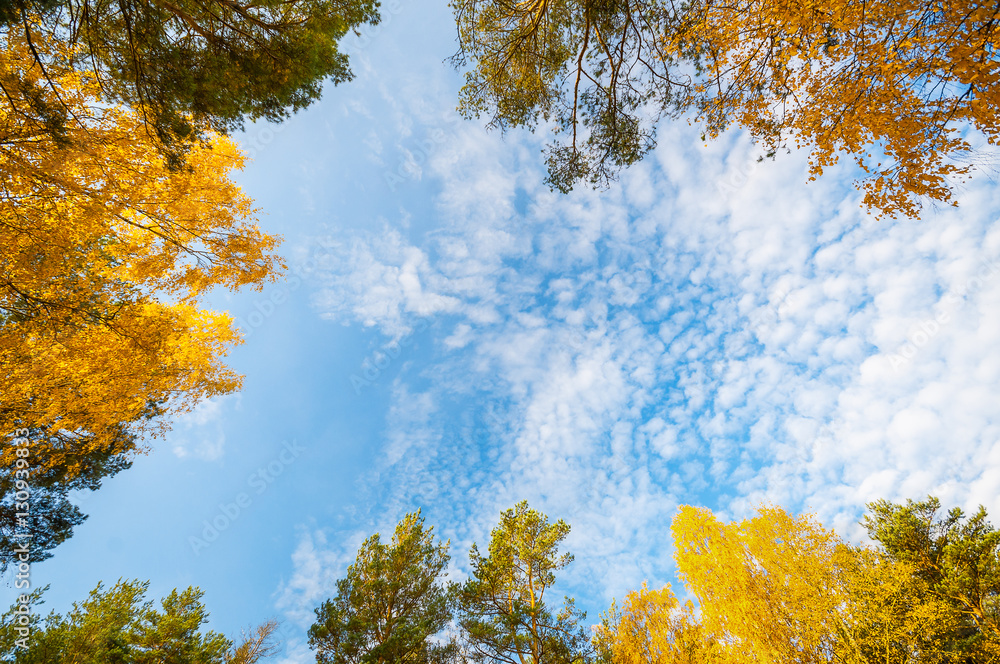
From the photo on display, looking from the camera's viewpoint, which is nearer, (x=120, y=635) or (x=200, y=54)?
(x=200, y=54)

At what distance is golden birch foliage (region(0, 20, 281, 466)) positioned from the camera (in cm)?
427

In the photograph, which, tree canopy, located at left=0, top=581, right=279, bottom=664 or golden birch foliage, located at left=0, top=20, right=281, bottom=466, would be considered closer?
golden birch foliage, located at left=0, top=20, right=281, bottom=466

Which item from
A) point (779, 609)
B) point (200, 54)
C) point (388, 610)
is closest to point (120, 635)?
point (388, 610)

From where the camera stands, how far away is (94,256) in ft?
18.7

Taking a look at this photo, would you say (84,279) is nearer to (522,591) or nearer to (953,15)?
(953,15)

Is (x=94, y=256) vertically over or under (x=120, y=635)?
over

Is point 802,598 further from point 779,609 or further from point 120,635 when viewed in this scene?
point 120,635

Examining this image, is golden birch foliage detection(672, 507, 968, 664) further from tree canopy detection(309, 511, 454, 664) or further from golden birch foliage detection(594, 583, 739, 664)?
tree canopy detection(309, 511, 454, 664)

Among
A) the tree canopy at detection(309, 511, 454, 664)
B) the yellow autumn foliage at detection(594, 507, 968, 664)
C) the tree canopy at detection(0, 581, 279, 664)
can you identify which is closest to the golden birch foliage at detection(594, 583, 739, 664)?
the yellow autumn foliage at detection(594, 507, 968, 664)

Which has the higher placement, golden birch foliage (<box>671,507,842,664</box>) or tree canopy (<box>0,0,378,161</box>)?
tree canopy (<box>0,0,378,161</box>)

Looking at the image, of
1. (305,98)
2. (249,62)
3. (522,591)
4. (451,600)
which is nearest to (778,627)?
(522,591)

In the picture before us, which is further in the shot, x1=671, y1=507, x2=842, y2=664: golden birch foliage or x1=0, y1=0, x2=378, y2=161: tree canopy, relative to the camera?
x1=671, y1=507, x2=842, y2=664: golden birch foliage

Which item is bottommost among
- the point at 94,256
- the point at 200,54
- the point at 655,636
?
the point at 655,636

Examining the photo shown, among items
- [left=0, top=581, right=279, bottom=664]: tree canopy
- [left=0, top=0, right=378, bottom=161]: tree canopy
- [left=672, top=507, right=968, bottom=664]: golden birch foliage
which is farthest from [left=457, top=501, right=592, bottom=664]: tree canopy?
[left=0, top=0, right=378, bottom=161]: tree canopy
